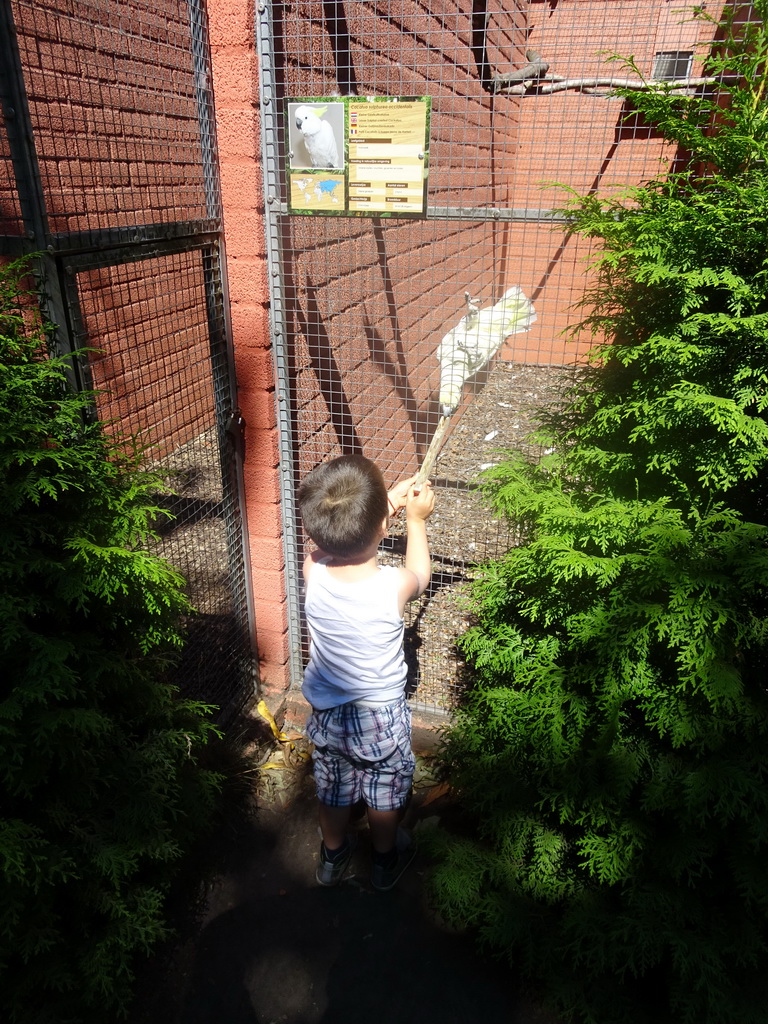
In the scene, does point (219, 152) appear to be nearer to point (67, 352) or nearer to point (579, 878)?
point (67, 352)

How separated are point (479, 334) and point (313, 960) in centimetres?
264

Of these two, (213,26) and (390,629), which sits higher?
(213,26)

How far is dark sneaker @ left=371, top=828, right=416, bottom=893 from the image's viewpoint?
2705mm

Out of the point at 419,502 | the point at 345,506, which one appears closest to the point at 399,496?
the point at 419,502

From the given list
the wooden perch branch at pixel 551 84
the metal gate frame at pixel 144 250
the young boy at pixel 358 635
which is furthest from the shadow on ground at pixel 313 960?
the wooden perch branch at pixel 551 84

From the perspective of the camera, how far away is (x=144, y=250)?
238cm

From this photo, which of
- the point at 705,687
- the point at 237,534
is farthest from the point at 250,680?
the point at 705,687

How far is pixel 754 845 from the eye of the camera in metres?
2.01

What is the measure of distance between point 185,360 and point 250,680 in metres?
2.56

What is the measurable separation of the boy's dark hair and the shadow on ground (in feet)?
4.68

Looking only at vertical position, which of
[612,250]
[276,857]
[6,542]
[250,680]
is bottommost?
[276,857]

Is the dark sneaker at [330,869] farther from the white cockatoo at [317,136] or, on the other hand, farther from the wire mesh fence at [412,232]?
the white cockatoo at [317,136]

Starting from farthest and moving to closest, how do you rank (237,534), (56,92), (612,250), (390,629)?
(56,92), (237,534), (390,629), (612,250)

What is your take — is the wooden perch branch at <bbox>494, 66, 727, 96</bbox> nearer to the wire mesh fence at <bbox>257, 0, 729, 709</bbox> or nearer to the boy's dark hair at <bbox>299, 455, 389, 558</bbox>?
the wire mesh fence at <bbox>257, 0, 729, 709</bbox>
